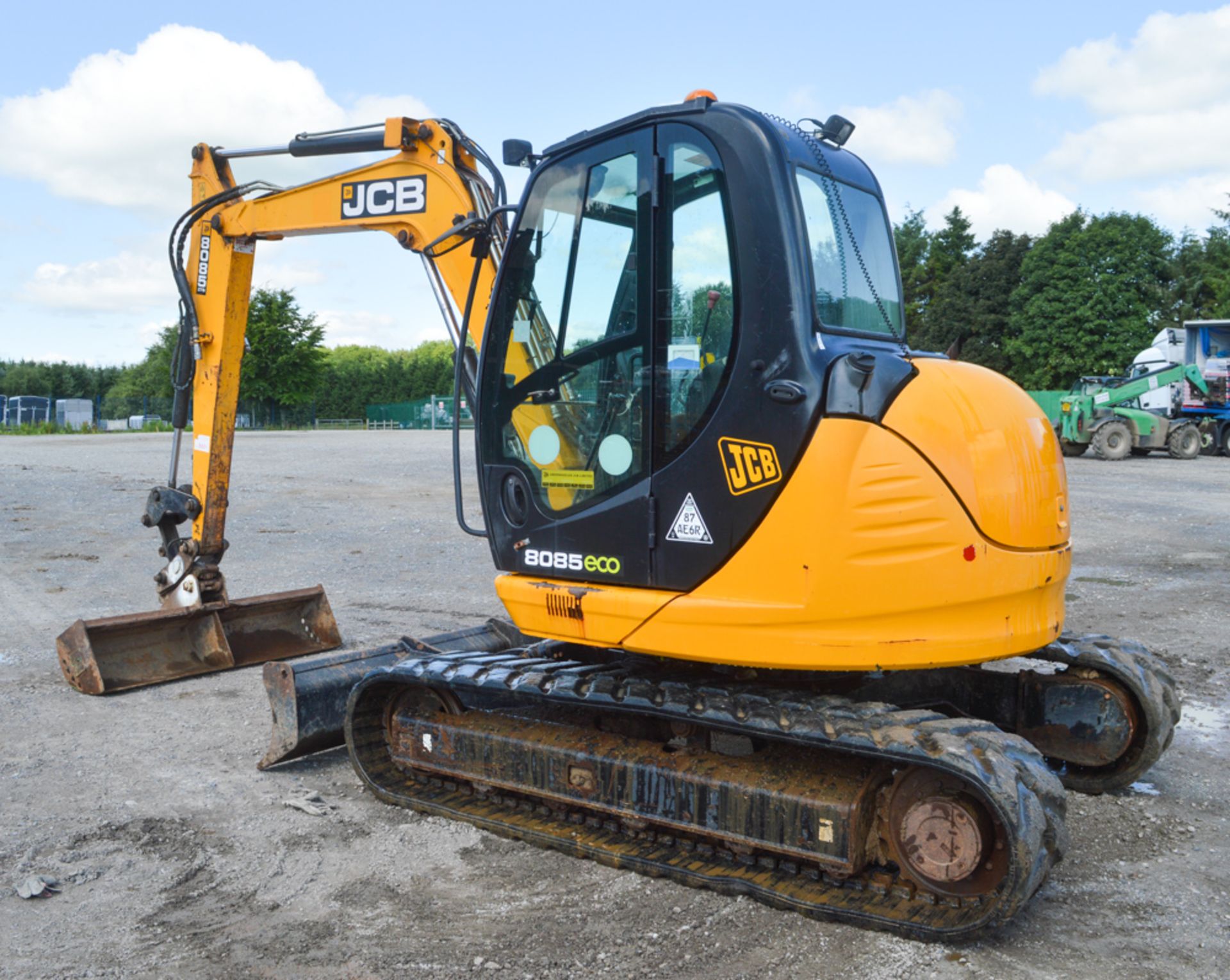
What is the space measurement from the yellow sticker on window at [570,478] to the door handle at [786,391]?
865mm

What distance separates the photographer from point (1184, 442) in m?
26.6

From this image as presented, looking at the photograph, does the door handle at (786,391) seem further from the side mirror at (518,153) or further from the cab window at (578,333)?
the side mirror at (518,153)

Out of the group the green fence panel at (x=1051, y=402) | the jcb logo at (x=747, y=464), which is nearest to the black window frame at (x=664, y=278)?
the jcb logo at (x=747, y=464)

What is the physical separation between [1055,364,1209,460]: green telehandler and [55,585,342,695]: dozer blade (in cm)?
2290

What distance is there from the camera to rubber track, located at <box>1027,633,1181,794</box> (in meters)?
4.80

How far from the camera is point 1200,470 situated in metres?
22.9

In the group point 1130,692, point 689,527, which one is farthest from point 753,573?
point 1130,692

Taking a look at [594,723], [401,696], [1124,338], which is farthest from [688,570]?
[1124,338]

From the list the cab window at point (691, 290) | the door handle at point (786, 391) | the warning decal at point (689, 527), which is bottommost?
the warning decal at point (689, 527)

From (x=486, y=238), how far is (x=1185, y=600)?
Answer: 24.6 ft

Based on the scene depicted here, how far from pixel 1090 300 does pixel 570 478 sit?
51386mm

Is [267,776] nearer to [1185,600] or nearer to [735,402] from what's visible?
[735,402]

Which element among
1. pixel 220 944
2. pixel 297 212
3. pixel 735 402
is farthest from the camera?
pixel 297 212

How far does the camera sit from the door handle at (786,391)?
146 inches
